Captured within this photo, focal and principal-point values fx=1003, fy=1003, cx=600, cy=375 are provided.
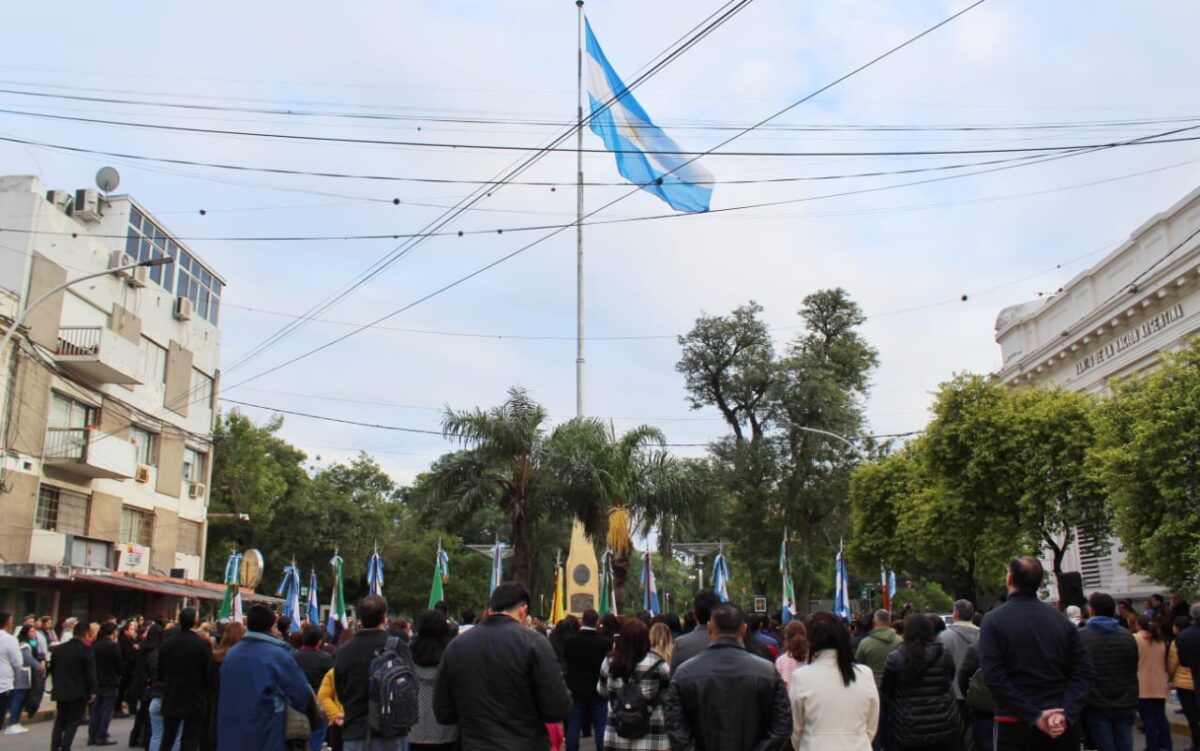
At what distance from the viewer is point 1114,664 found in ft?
30.2

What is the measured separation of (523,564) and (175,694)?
17278mm

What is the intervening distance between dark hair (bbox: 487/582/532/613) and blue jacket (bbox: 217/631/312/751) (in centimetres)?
202

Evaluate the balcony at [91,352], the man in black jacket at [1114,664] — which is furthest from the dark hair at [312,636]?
the balcony at [91,352]

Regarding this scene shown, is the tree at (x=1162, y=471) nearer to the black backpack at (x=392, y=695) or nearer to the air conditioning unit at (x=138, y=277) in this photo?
the black backpack at (x=392, y=695)

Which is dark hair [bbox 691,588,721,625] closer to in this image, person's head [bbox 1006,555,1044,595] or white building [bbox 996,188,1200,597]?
person's head [bbox 1006,555,1044,595]

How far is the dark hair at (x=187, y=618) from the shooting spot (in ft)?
31.0

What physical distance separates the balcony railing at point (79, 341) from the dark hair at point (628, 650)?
2531 cm

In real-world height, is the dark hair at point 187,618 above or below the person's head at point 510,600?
below

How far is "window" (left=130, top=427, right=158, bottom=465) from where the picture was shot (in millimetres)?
33062

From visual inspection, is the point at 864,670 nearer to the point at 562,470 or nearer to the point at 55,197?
the point at 562,470

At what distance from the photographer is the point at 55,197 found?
30953mm

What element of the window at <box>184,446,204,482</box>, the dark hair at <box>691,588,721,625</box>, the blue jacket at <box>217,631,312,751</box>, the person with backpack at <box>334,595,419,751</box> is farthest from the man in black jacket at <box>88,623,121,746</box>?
the window at <box>184,446,204,482</box>

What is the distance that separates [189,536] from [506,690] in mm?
35019

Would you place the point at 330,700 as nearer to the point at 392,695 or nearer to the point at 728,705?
the point at 392,695
